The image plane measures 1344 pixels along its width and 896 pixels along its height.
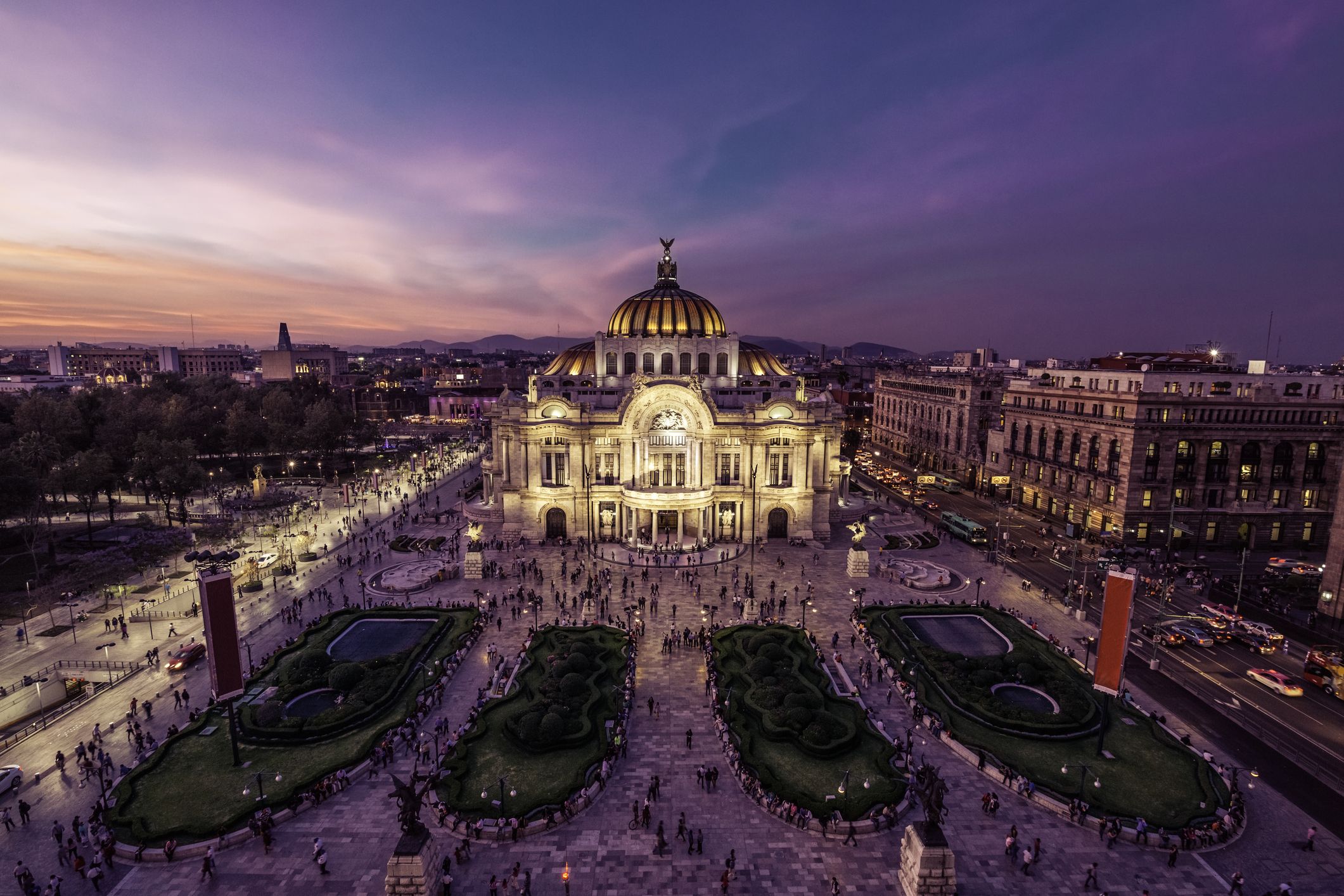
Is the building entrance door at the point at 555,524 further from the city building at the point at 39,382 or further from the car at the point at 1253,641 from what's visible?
the city building at the point at 39,382

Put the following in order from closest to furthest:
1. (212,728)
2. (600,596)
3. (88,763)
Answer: (88,763) → (212,728) → (600,596)

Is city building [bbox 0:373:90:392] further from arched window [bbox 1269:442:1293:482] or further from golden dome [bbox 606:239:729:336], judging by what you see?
arched window [bbox 1269:442:1293:482]

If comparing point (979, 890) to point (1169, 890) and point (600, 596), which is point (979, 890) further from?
point (600, 596)

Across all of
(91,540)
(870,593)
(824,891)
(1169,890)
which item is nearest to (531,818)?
(824,891)

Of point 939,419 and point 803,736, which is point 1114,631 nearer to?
point 803,736

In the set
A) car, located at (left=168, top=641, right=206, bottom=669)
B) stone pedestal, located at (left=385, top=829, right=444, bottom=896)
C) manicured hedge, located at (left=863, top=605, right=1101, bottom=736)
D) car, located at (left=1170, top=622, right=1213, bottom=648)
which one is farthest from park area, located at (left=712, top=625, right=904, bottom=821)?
car, located at (left=168, top=641, right=206, bottom=669)

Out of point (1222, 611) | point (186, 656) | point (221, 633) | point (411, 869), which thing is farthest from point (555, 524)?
point (1222, 611)
